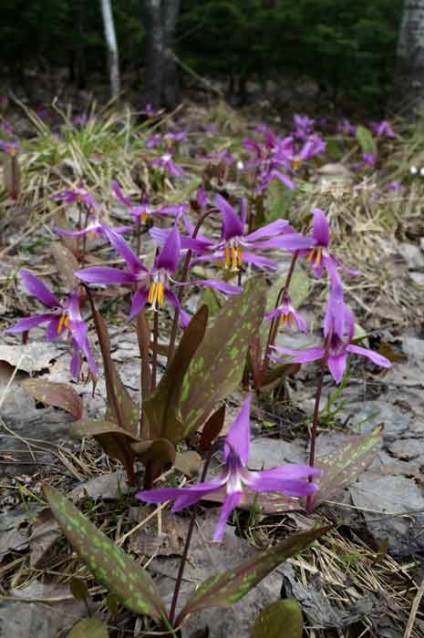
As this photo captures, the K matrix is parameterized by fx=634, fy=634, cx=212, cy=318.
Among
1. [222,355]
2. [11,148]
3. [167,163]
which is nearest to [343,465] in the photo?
[222,355]

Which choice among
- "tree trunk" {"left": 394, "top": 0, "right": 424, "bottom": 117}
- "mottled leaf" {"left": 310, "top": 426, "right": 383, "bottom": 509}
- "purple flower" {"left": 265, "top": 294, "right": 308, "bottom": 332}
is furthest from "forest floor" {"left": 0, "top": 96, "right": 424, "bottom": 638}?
"tree trunk" {"left": 394, "top": 0, "right": 424, "bottom": 117}

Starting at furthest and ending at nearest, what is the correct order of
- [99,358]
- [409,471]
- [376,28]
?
[376,28] → [99,358] → [409,471]

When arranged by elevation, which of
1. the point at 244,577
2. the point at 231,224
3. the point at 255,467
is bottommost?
the point at 255,467

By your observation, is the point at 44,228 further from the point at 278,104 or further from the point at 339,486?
the point at 278,104

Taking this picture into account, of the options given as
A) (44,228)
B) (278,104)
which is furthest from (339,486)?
(278,104)

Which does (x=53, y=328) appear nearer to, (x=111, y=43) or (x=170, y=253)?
(x=170, y=253)

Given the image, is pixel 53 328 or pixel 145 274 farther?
pixel 53 328

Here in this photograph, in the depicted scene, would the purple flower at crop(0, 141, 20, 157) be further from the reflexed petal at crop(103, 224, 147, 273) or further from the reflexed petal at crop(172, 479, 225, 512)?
the reflexed petal at crop(172, 479, 225, 512)
